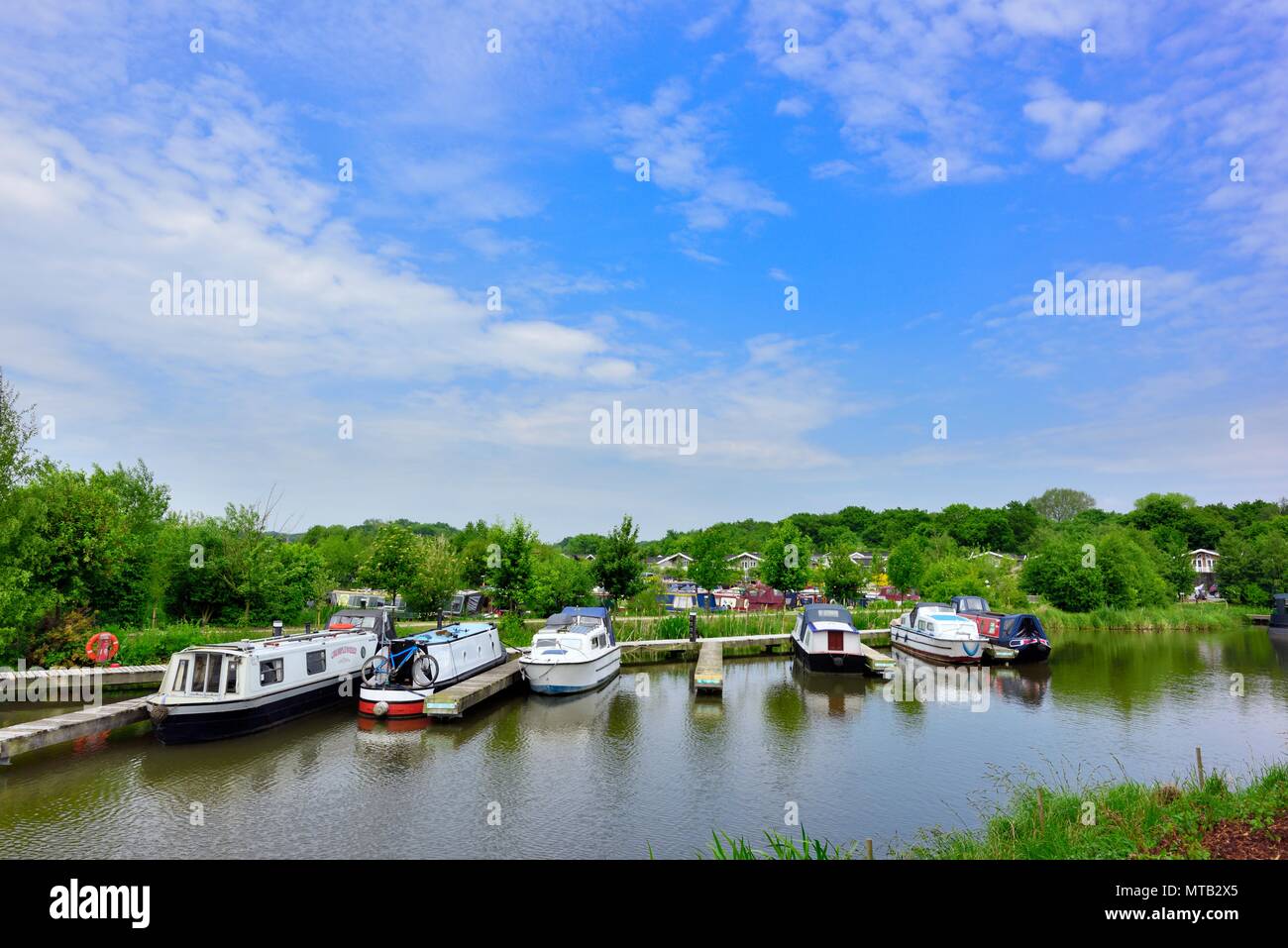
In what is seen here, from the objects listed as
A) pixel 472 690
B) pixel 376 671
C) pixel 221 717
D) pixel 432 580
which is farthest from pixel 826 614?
pixel 221 717

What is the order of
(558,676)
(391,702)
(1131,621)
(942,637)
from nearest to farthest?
(391,702)
(558,676)
(942,637)
(1131,621)

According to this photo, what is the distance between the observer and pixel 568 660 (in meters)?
27.3

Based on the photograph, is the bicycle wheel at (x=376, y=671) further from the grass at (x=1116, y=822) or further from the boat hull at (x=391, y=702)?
the grass at (x=1116, y=822)

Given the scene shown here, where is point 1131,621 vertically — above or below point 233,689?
below

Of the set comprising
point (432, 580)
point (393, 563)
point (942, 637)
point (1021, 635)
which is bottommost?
point (1021, 635)

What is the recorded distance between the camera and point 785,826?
14.9 m

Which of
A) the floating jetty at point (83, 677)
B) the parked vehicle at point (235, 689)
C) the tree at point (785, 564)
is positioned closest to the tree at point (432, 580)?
the floating jetty at point (83, 677)

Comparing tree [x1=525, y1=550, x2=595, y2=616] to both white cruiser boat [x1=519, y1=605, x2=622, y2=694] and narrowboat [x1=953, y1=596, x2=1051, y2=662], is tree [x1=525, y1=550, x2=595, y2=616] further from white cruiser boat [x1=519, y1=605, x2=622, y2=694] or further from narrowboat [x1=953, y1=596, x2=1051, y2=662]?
narrowboat [x1=953, y1=596, x2=1051, y2=662]

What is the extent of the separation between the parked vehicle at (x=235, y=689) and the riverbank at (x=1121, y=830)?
14646mm

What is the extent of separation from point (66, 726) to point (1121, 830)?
24.9 m

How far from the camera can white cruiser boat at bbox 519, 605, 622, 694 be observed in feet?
89.8

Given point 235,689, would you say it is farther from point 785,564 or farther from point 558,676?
point 785,564

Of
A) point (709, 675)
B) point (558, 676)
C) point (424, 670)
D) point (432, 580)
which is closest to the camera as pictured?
point (424, 670)
